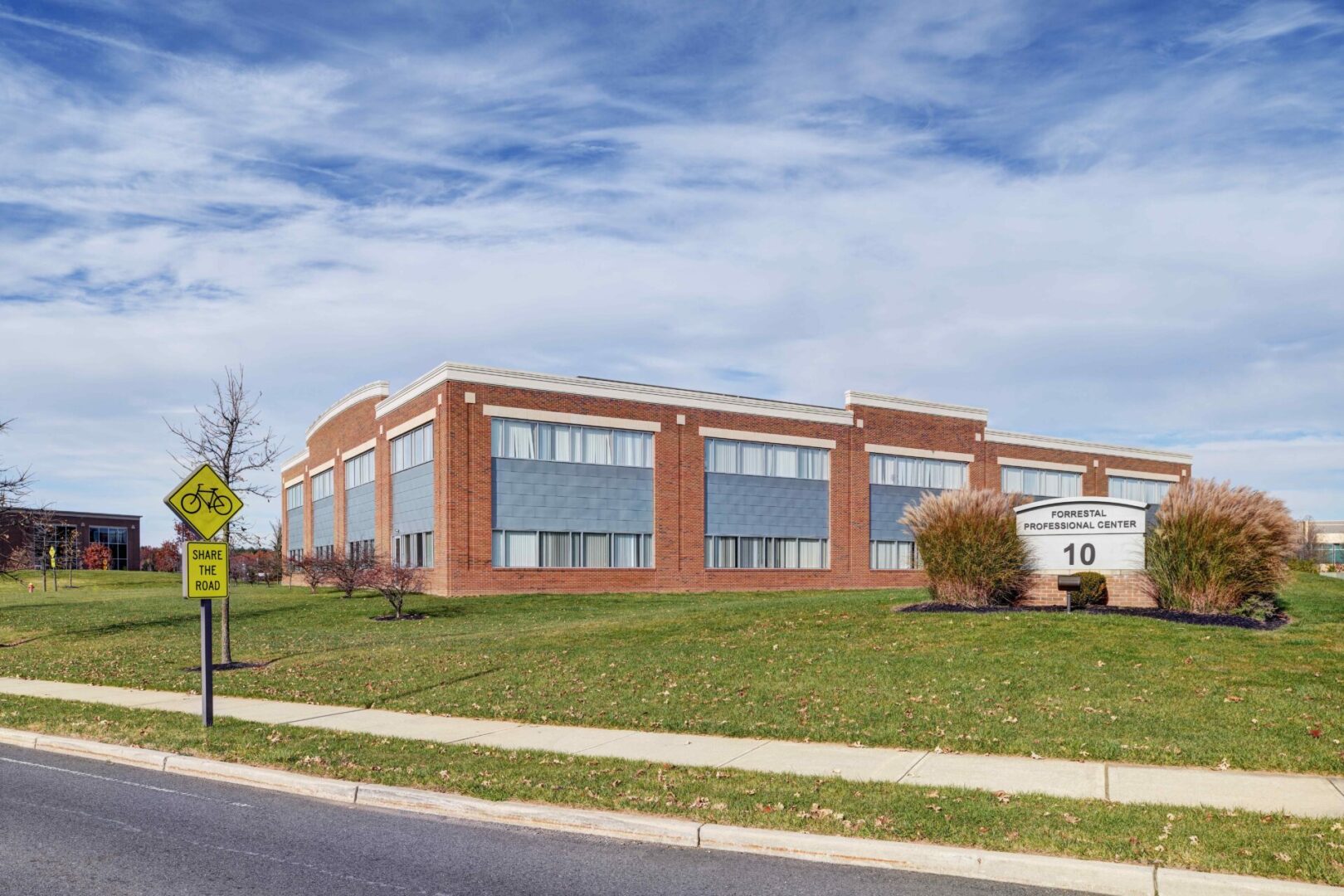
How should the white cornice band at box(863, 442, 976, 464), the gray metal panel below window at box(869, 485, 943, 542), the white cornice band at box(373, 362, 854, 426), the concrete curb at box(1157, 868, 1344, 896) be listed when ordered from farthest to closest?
1. the gray metal panel below window at box(869, 485, 943, 542)
2. the white cornice band at box(863, 442, 976, 464)
3. the white cornice band at box(373, 362, 854, 426)
4. the concrete curb at box(1157, 868, 1344, 896)

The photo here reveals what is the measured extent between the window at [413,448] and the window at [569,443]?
9.48ft

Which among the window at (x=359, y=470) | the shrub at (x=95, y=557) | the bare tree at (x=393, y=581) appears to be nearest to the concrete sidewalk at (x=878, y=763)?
the bare tree at (x=393, y=581)

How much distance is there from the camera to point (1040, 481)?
201ft

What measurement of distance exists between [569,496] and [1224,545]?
27998mm

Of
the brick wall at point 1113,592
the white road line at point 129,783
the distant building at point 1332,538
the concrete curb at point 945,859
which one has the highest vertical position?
the brick wall at point 1113,592

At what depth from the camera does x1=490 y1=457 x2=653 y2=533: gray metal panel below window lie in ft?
139

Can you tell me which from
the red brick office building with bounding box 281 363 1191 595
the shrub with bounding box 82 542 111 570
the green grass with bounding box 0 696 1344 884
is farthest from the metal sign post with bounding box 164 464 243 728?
the shrub with bounding box 82 542 111 570

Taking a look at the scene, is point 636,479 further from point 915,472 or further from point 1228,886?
point 1228,886

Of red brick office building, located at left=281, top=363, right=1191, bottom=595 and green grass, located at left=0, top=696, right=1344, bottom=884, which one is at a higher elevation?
red brick office building, located at left=281, top=363, right=1191, bottom=595

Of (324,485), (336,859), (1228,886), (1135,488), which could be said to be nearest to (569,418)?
(324,485)

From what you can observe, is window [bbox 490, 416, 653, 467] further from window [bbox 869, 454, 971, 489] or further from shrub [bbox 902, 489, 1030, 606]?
shrub [bbox 902, 489, 1030, 606]

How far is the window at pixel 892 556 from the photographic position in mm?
54469

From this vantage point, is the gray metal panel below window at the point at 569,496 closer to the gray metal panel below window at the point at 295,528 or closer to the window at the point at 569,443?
the window at the point at 569,443

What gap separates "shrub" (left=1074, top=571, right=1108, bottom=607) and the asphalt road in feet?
52.6
